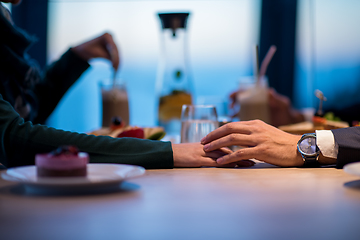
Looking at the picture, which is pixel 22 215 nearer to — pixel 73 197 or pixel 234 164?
pixel 73 197

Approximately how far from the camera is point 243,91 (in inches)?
70.4

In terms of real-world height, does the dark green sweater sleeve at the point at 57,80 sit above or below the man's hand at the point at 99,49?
below

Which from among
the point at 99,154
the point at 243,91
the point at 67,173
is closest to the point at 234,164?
the point at 99,154

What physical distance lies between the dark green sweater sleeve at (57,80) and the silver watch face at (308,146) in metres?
1.26

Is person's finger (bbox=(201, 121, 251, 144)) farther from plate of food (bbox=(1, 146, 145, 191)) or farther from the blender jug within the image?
the blender jug

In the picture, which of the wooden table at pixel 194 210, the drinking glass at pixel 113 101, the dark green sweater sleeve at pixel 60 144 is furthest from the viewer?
the drinking glass at pixel 113 101

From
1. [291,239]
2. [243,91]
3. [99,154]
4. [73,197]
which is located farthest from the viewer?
[243,91]

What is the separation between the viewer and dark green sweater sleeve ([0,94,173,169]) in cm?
80

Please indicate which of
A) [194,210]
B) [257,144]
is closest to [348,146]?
[257,144]

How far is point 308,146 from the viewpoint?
2.79 feet

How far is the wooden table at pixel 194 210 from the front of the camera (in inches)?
15.4

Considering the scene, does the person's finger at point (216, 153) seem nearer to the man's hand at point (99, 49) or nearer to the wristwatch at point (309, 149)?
the wristwatch at point (309, 149)

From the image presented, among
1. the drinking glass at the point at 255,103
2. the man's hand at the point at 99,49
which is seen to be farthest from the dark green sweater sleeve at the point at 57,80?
the drinking glass at the point at 255,103

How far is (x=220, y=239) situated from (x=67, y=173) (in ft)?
0.87
